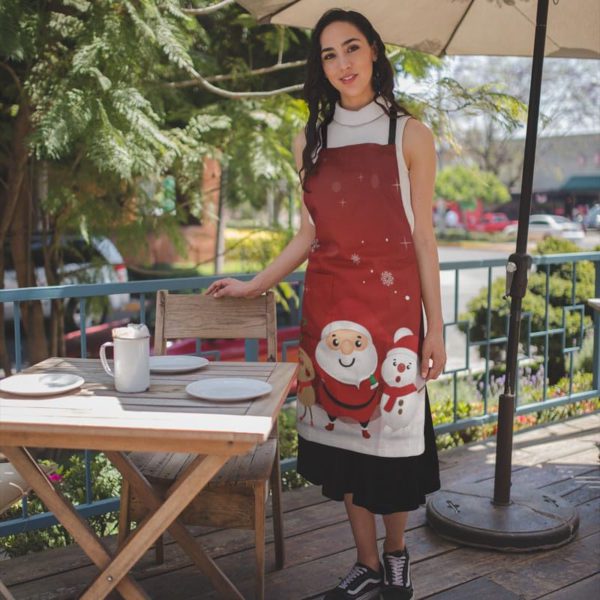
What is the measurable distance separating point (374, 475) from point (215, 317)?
0.85 m

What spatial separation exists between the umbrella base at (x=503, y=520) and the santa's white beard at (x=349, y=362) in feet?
3.48

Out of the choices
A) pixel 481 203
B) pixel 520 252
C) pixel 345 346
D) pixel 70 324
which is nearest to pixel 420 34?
pixel 520 252

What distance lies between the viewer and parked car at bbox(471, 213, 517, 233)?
128 feet

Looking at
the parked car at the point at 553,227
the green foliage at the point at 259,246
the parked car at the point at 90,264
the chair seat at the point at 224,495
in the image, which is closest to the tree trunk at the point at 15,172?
the parked car at the point at 90,264

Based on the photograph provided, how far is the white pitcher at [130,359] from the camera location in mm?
1974

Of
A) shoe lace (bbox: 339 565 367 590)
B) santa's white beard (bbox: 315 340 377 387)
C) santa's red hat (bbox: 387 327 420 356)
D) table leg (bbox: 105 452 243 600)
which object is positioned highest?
santa's red hat (bbox: 387 327 420 356)

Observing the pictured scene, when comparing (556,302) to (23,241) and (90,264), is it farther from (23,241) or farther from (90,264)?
(23,241)

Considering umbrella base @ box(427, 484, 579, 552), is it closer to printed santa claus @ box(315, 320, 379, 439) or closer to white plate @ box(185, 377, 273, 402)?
printed santa claus @ box(315, 320, 379, 439)

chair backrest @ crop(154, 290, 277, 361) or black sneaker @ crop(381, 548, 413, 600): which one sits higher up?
chair backrest @ crop(154, 290, 277, 361)

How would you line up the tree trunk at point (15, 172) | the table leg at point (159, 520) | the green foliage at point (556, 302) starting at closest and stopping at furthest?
the table leg at point (159, 520), the tree trunk at point (15, 172), the green foliage at point (556, 302)

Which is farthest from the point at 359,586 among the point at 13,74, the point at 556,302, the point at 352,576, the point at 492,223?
the point at 492,223

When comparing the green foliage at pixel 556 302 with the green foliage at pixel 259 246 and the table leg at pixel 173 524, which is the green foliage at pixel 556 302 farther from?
the table leg at pixel 173 524

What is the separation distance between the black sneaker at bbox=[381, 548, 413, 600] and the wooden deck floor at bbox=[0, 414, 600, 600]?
0.17 meters

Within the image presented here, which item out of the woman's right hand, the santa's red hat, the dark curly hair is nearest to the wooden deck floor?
the santa's red hat
